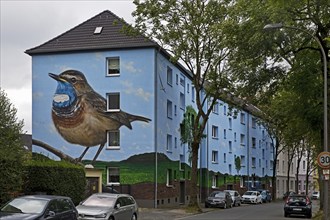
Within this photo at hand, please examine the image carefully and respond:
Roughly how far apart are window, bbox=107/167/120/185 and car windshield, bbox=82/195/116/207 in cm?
1883

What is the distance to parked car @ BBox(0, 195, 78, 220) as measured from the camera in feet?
47.3

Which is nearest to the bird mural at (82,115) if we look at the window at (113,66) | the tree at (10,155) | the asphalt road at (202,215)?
the window at (113,66)

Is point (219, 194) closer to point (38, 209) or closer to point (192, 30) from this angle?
point (192, 30)

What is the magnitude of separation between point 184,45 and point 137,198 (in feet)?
37.5

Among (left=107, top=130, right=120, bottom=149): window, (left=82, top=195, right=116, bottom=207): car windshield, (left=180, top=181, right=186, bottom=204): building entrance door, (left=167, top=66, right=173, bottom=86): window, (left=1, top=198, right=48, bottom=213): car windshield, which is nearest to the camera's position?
(left=1, top=198, right=48, bottom=213): car windshield

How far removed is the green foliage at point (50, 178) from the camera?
25406mm

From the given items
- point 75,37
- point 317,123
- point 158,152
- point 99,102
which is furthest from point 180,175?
point 317,123

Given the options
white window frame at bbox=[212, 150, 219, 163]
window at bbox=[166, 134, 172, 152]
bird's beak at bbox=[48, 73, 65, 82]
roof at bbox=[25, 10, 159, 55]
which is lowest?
white window frame at bbox=[212, 150, 219, 163]

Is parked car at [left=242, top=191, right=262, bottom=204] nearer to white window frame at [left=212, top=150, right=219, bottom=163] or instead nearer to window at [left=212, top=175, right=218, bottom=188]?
window at [left=212, top=175, right=218, bottom=188]

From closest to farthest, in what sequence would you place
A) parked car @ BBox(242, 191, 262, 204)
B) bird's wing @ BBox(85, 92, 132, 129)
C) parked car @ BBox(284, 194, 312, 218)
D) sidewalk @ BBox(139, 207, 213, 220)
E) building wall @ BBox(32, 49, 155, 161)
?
sidewalk @ BBox(139, 207, 213, 220) → parked car @ BBox(284, 194, 312, 218) → building wall @ BBox(32, 49, 155, 161) → bird's wing @ BBox(85, 92, 132, 129) → parked car @ BBox(242, 191, 262, 204)

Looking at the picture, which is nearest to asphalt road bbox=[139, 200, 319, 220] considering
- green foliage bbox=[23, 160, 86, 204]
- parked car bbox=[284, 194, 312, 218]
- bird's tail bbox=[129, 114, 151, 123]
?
parked car bbox=[284, 194, 312, 218]

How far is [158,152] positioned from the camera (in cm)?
4056

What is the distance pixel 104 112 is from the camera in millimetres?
40469

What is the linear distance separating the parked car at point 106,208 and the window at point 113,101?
18.6m
